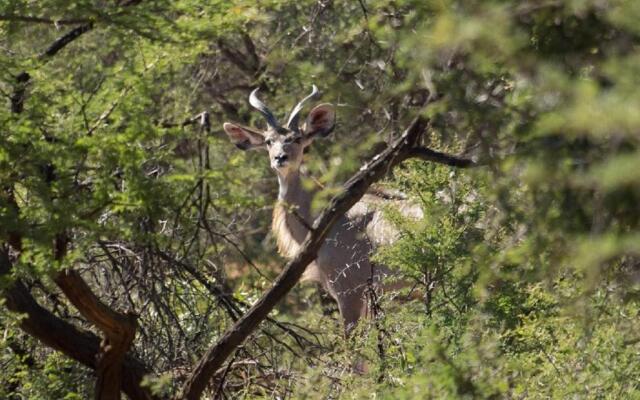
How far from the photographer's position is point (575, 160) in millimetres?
4035

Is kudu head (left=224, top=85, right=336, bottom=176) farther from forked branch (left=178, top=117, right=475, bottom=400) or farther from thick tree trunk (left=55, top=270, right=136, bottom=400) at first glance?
thick tree trunk (left=55, top=270, right=136, bottom=400)

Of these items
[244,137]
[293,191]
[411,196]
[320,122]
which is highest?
[411,196]

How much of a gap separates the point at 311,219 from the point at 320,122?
35.3 inches

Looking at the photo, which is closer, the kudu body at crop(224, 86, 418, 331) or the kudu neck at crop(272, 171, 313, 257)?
the kudu body at crop(224, 86, 418, 331)

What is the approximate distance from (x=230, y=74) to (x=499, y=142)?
9.38 m

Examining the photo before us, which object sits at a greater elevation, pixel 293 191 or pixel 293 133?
pixel 293 133

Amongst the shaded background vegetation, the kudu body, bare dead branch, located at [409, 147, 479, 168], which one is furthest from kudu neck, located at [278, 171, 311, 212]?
bare dead branch, located at [409, 147, 479, 168]

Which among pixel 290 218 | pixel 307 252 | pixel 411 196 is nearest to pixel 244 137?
pixel 290 218

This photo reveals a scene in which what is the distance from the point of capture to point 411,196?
8.20 m

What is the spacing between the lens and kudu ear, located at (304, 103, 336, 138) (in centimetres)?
1045

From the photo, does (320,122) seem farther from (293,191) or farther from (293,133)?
(293,191)

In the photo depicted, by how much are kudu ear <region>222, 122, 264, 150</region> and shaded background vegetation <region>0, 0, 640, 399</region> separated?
8.46ft

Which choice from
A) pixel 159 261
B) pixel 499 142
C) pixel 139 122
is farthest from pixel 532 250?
Result: pixel 159 261

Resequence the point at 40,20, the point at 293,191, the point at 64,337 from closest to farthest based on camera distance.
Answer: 1. the point at 40,20
2. the point at 64,337
3. the point at 293,191
